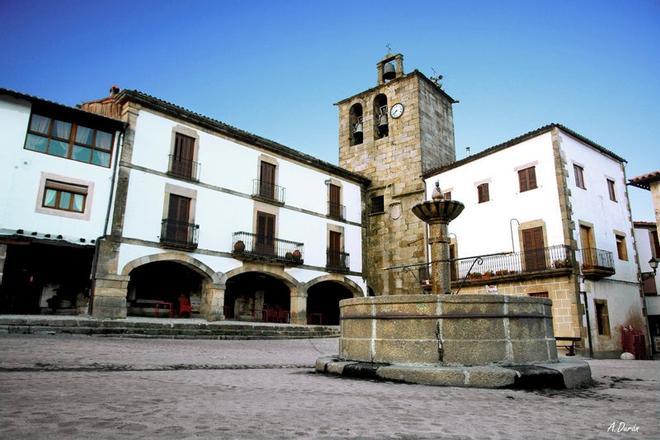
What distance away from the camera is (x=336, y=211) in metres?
22.6

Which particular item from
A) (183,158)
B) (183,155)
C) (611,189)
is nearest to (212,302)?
(183,158)

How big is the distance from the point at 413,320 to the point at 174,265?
14086mm

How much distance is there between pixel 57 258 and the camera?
16.2m

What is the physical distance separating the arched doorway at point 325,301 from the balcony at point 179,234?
803 cm

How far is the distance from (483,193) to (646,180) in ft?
18.9

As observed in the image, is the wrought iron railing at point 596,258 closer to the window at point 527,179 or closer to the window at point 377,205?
the window at point 527,179

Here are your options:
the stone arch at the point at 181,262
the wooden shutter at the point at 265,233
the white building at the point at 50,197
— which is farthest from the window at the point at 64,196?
the wooden shutter at the point at 265,233

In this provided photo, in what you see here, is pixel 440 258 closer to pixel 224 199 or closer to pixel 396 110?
pixel 224 199

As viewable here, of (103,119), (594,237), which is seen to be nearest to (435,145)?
(594,237)

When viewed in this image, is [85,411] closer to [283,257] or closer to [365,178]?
[283,257]

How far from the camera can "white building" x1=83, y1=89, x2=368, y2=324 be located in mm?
15602

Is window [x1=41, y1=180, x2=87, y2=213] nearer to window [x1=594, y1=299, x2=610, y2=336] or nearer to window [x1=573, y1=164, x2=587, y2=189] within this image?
window [x1=573, y1=164, x2=587, y2=189]

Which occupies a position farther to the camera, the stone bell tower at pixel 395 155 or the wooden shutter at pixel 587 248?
the stone bell tower at pixel 395 155

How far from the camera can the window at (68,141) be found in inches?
560
